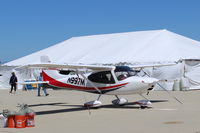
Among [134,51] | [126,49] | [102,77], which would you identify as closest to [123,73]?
[102,77]

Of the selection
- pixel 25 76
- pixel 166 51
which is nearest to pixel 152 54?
pixel 166 51

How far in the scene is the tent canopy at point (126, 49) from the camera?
35.4m

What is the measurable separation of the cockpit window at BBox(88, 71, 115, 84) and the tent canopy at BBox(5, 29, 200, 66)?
53.6ft

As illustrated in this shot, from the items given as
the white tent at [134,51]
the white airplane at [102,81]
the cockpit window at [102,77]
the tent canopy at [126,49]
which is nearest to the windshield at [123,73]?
the white airplane at [102,81]

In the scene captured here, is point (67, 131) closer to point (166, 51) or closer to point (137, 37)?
point (166, 51)

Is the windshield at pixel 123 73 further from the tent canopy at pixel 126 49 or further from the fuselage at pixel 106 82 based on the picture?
the tent canopy at pixel 126 49

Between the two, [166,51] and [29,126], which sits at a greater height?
[166,51]

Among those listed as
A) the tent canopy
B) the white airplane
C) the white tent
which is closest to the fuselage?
the white airplane

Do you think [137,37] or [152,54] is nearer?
[152,54]

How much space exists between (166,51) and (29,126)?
25.3m

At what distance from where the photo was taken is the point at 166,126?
446 inches

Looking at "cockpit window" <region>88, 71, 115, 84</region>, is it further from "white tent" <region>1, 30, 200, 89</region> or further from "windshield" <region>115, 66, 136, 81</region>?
"white tent" <region>1, 30, 200, 89</region>

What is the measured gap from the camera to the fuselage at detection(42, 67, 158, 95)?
17.1 metres

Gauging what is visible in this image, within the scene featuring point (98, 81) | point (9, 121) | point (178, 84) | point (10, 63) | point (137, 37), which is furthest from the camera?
point (10, 63)
